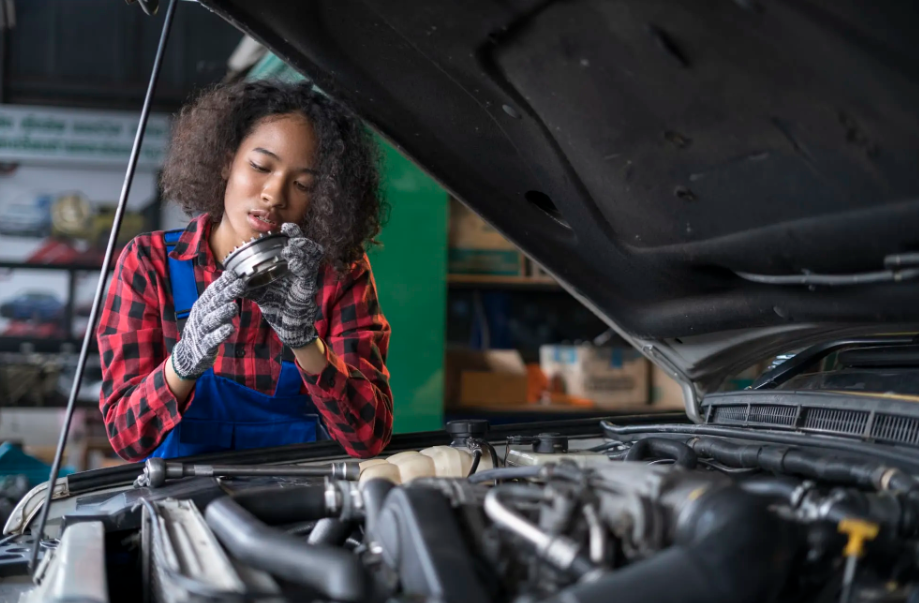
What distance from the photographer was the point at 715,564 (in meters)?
0.59

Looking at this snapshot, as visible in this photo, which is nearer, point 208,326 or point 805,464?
point 805,464

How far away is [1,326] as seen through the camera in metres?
5.43

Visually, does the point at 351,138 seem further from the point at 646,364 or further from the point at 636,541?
the point at 646,364

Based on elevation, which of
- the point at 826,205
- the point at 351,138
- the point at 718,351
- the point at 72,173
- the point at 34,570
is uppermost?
the point at 72,173

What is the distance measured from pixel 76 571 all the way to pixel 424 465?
0.50 meters

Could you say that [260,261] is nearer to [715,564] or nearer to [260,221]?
[260,221]

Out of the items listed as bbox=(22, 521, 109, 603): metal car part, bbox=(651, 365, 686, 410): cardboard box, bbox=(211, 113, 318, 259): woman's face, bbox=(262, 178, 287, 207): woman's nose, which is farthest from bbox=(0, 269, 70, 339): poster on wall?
bbox=(22, 521, 109, 603): metal car part

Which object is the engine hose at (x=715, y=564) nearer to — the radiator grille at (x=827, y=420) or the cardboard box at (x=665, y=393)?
the radiator grille at (x=827, y=420)

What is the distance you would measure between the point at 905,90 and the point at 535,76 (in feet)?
1.39

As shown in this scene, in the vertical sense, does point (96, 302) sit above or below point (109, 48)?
below

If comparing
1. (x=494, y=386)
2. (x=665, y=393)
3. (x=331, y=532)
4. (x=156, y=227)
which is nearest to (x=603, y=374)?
(x=665, y=393)

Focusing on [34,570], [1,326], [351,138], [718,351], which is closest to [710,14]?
[718,351]

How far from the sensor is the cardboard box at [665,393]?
370 cm

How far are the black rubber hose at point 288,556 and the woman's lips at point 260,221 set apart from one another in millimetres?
712
